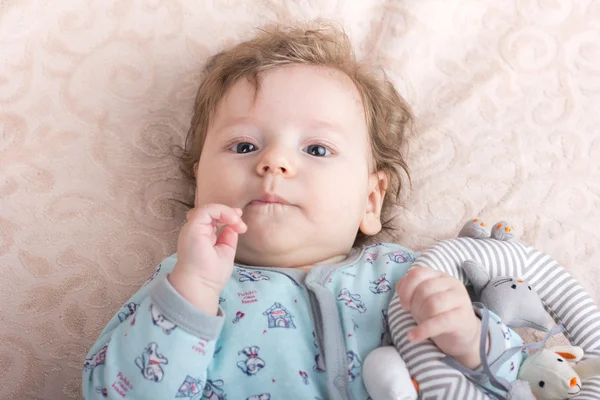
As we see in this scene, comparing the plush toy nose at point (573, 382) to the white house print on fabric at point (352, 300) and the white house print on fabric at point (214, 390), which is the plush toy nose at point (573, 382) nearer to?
the white house print on fabric at point (352, 300)

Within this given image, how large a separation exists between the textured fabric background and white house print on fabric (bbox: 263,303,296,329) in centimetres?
37

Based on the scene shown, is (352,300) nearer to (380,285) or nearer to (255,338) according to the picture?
(380,285)

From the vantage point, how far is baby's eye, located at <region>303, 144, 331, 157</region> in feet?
3.85

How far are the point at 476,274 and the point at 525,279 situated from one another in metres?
0.11

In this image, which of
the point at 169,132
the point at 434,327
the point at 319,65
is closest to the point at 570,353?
the point at 434,327

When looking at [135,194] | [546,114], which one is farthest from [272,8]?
[546,114]

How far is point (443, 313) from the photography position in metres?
0.87

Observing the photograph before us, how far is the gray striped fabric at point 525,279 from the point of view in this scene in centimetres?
98

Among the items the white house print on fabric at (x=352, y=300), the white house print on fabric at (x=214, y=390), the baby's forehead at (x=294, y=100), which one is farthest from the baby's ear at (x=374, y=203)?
the white house print on fabric at (x=214, y=390)

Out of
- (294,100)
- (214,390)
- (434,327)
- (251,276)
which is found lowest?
(214,390)

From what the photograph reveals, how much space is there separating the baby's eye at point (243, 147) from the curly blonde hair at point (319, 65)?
0.11 metres

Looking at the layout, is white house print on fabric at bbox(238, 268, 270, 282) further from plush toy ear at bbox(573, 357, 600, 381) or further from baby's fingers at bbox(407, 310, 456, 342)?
plush toy ear at bbox(573, 357, 600, 381)

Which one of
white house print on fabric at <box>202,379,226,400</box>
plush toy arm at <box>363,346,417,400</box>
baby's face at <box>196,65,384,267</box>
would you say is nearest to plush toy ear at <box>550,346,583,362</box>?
plush toy arm at <box>363,346,417,400</box>

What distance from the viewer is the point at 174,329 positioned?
0.88 metres
